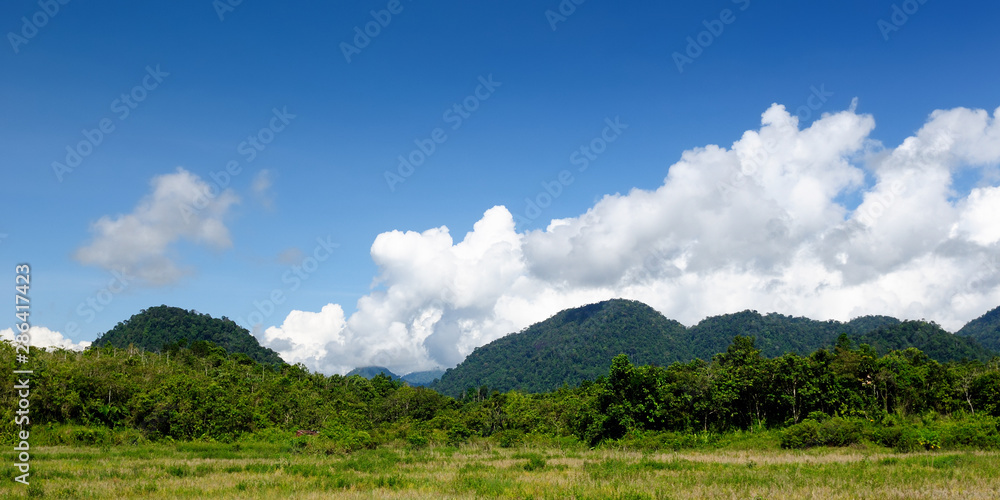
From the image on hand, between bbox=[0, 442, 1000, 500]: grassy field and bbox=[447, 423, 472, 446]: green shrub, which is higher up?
bbox=[0, 442, 1000, 500]: grassy field

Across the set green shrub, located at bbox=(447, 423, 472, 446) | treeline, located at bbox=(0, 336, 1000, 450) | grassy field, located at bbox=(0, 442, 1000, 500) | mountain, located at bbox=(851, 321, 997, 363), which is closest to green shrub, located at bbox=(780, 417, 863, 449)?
treeline, located at bbox=(0, 336, 1000, 450)

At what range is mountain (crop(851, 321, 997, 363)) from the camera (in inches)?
6407

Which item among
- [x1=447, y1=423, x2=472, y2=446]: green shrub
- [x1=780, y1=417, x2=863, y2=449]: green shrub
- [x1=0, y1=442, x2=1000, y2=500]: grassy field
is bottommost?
[x1=447, y1=423, x2=472, y2=446]: green shrub

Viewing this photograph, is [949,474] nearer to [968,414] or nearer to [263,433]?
[968,414]

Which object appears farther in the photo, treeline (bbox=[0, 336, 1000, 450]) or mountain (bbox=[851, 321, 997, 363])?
mountain (bbox=[851, 321, 997, 363])

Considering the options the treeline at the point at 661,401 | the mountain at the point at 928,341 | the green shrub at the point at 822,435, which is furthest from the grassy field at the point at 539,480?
the mountain at the point at 928,341

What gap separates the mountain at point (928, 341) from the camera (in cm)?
16275

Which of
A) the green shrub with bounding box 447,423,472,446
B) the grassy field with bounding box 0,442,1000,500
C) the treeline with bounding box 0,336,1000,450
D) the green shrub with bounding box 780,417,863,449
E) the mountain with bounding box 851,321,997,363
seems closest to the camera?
the grassy field with bounding box 0,442,1000,500

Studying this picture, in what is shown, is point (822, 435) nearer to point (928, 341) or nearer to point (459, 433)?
point (459, 433)

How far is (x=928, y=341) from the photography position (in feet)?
568

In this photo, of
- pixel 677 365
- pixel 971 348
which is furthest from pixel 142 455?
pixel 971 348

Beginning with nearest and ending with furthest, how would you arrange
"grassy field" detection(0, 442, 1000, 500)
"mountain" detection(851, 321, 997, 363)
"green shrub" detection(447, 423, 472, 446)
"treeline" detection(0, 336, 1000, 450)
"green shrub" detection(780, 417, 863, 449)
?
1. "grassy field" detection(0, 442, 1000, 500)
2. "green shrub" detection(780, 417, 863, 449)
3. "treeline" detection(0, 336, 1000, 450)
4. "green shrub" detection(447, 423, 472, 446)
5. "mountain" detection(851, 321, 997, 363)

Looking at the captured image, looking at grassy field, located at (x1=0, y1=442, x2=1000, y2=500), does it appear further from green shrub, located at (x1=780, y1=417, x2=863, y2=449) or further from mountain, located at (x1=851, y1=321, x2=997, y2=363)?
mountain, located at (x1=851, y1=321, x2=997, y2=363)

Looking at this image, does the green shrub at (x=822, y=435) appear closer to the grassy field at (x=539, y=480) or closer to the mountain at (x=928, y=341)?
the grassy field at (x=539, y=480)
